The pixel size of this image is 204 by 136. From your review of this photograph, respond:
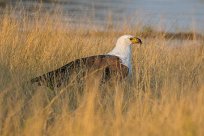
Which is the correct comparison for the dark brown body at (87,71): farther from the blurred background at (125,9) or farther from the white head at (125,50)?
the blurred background at (125,9)

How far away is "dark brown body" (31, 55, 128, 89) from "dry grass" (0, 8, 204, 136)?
0.15 m

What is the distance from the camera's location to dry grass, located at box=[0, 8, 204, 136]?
4645 mm

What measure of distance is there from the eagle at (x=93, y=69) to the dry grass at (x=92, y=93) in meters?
0.15

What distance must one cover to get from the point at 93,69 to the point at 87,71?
8cm

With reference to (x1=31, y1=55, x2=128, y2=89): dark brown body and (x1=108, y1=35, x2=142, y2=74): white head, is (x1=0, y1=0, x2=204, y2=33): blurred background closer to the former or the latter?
(x1=108, y1=35, x2=142, y2=74): white head

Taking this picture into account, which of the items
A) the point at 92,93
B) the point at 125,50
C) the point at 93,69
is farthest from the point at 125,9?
the point at 92,93

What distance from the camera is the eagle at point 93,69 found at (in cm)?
662

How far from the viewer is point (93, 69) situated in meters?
6.84

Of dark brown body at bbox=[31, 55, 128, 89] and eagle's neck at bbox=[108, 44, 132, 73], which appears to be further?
eagle's neck at bbox=[108, 44, 132, 73]

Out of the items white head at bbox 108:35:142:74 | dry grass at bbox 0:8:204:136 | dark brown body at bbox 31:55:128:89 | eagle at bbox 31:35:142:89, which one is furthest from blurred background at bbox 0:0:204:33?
dark brown body at bbox 31:55:128:89

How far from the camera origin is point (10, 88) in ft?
19.7

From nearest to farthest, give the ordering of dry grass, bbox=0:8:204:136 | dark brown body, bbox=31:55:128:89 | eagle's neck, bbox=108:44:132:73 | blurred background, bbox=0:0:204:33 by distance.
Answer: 1. dry grass, bbox=0:8:204:136
2. dark brown body, bbox=31:55:128:89
3. eagle's neck, bbox=108:44:132:73
4. blurred background, bbox=0:0:204:33

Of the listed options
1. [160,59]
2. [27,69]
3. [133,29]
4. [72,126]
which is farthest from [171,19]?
[72,126]

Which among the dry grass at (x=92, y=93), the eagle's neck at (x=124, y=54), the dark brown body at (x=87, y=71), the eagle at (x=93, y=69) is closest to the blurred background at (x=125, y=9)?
the dry grass at (x=92, y=93)
